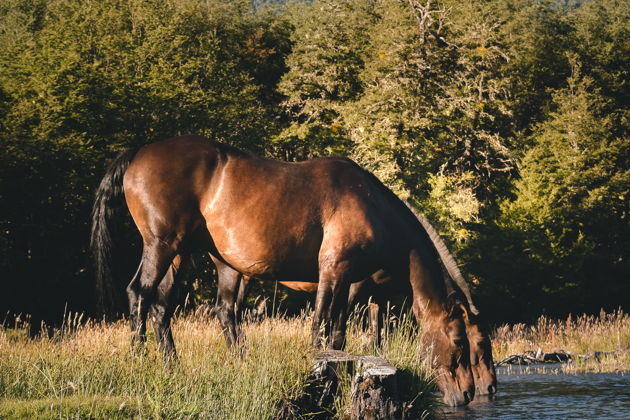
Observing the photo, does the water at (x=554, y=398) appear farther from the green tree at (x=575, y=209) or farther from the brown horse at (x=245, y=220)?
the green tree at (x=575, y=209)

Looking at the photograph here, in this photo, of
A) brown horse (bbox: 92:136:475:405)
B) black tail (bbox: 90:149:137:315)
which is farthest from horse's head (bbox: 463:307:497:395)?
black tail (bbox: 90:149:137:315)

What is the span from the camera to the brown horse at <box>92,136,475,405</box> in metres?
9.62

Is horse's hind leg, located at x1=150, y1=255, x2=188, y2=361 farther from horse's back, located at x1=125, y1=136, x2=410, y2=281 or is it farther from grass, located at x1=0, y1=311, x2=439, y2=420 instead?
horse's back, located at x1=125, y1=136, x2=410, y2=281

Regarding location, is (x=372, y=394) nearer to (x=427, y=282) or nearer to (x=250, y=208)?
(x=427, y=282)

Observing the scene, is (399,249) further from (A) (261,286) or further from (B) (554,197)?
(B) (554,197)

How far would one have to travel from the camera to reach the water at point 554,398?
1067 centimetres

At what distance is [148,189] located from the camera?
31.8 ft

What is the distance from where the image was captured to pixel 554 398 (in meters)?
12.5

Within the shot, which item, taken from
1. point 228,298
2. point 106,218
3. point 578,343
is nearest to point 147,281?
point 106,218

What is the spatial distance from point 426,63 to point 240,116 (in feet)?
29.0

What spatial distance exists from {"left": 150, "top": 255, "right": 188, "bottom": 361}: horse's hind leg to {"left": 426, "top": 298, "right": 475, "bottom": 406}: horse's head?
3.32m

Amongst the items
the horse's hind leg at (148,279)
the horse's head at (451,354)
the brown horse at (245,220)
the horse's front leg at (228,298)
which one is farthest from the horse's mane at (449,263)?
the horse's hind leg at (148,279)

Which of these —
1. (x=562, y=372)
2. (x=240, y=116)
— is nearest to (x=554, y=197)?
(x=240, y=116)

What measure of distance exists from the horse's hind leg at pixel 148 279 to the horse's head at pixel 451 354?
3529 millimetres
